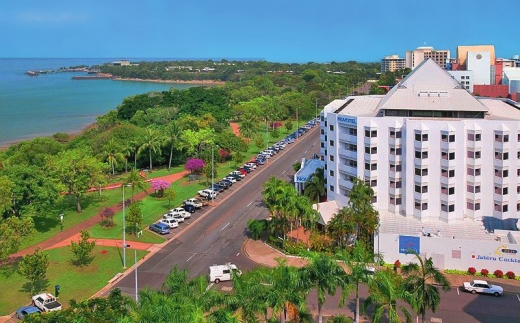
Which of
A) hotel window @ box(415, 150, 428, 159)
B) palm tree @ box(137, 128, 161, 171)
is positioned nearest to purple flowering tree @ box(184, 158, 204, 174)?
palm tree @ box(137, 128, 161, 171)

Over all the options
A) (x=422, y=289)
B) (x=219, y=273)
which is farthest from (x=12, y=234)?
(x=422, y=289)

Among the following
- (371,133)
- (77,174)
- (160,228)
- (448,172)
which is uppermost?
(371,133)

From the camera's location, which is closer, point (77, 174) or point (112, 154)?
point (77, 174)

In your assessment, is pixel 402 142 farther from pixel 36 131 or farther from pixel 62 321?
pixel 36 131

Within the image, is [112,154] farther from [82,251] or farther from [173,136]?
[82,251]

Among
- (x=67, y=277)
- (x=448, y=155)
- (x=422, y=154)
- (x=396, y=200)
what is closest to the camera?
(x=67, y=277)

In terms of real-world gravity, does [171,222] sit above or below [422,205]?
below

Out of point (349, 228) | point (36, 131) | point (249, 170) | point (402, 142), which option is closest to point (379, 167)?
point (402, 142)
